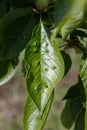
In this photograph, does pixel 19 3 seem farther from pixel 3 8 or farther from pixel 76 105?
pixel 76 105

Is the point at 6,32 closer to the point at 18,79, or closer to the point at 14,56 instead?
the point at 14,56

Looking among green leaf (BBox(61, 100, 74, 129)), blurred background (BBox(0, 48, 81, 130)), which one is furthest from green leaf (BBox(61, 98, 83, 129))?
blurred background (BBox(0, 48, 81, 130))

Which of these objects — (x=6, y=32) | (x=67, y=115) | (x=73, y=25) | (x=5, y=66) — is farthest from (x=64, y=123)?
(x=73, y=25)

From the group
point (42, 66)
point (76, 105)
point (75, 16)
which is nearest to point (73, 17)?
point (75, 16)

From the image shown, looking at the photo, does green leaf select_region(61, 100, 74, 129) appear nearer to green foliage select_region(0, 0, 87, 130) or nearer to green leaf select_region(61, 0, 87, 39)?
green foliage select_region(0, 0, 87, 130)

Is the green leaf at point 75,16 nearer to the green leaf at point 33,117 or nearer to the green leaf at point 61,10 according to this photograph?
the green leaf at point 61,10

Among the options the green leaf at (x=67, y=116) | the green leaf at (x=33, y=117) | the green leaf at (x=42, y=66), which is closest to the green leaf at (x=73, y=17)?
the green leaf at (x=42, y=66)
